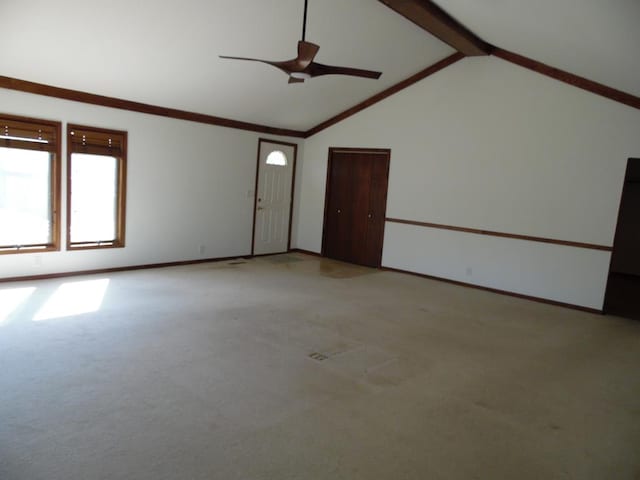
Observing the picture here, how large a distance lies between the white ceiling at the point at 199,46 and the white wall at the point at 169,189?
32 cm

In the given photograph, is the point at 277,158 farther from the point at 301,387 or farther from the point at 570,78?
the point at 301,387

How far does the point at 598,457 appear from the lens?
8.68ft

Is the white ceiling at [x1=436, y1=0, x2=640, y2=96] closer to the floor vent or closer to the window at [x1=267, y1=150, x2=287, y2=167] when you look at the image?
the floor vent

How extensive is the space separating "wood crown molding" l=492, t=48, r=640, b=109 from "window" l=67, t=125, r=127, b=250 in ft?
16.9

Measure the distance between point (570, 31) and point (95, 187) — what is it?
18.4 feet

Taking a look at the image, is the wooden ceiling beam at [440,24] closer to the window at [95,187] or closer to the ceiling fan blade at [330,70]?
the ceiling fan blade at [330,70]

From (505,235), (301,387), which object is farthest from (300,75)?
(505,235)

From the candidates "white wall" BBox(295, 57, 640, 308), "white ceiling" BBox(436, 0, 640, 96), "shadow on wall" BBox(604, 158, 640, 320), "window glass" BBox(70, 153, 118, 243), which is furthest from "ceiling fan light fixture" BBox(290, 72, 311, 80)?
"shadow on wall" BBox(604, 158, 640, 320)

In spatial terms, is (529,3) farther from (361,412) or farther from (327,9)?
(361,412)

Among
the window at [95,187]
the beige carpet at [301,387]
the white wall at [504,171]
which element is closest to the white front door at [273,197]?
the white wall at [504,171]

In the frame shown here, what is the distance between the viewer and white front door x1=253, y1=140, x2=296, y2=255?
7980mm

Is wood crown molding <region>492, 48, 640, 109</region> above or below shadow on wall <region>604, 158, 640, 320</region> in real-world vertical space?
above

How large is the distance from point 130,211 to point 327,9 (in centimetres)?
360

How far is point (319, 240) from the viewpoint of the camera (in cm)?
854
